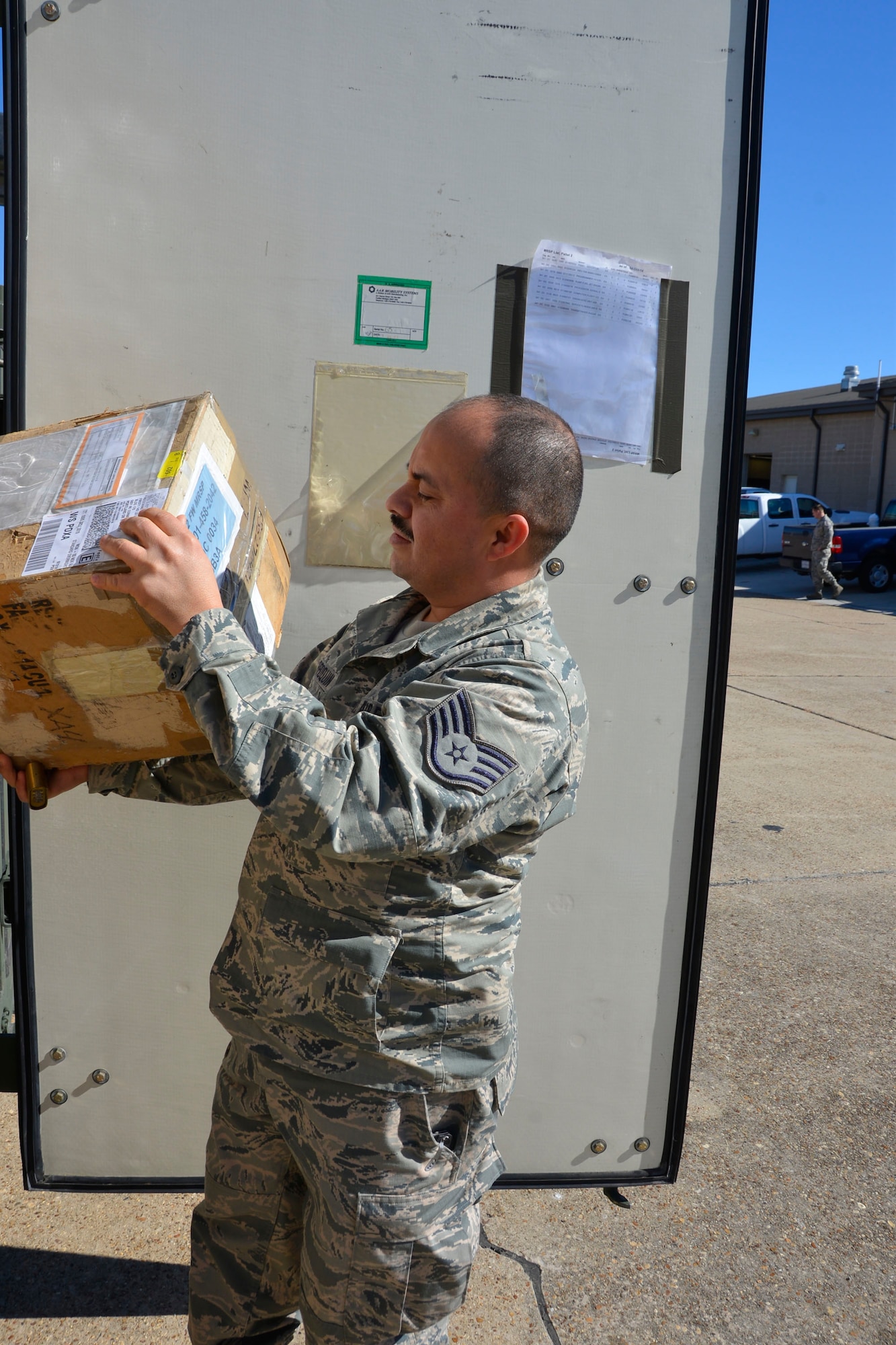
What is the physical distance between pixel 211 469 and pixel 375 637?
13.8 inches

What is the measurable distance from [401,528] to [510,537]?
17cm

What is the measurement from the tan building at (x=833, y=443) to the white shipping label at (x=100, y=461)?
960 inches

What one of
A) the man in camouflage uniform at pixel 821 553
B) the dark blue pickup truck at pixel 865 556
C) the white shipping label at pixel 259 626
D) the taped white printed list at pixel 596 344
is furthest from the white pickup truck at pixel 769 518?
the white shipping label at pixel 259 626

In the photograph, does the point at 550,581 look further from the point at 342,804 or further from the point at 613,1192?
the point at 613,1192

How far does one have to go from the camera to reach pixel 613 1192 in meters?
2.36

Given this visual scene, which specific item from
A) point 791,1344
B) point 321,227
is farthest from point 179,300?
point 791,1344

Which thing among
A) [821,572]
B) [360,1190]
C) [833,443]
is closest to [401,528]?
[360,1190]

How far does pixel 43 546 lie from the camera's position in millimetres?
1268

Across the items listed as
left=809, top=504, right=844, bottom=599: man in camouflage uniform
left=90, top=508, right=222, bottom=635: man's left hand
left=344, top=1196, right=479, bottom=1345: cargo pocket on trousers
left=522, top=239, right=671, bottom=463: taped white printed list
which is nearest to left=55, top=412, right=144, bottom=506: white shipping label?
left=90, top=508, right=222, bottom=635: man's left hand

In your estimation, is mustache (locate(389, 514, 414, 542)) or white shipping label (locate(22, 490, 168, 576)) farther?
mustache (locate(389, 514, 414, 542))

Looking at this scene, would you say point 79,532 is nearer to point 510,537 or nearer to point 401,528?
point 401,528

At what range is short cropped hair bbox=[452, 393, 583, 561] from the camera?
1.37 meters

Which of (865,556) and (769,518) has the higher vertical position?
(769,518)

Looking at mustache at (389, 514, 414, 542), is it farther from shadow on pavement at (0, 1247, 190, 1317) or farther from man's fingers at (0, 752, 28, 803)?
shadow on pavement at (0, 1247, 190, 1317)
